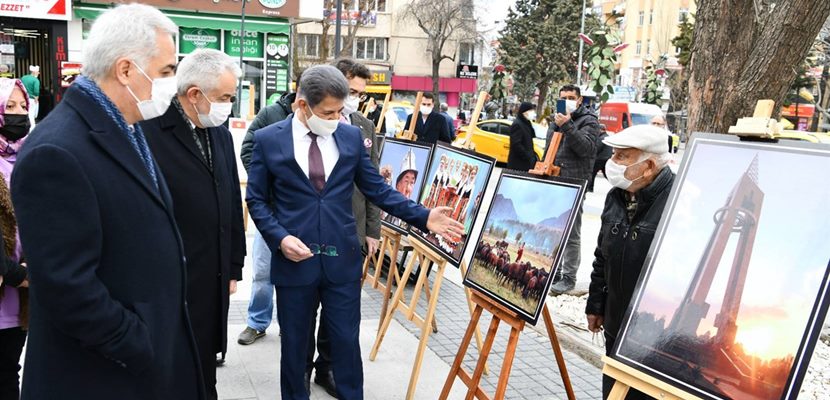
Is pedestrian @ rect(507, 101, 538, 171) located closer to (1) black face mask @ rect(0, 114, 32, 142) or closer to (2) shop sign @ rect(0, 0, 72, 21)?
(1) black face mask @ rect(0, 114, 32, 142)

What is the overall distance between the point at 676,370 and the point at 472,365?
2699 millimetres

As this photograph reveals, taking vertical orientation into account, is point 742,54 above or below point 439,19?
below

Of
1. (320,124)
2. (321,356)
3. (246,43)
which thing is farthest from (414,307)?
(246,43)

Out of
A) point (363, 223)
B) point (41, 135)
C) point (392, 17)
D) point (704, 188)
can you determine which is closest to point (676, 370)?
point (704, 188)

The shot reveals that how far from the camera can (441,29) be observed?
47.5m

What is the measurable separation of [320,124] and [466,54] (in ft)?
177

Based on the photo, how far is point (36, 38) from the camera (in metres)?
21.8

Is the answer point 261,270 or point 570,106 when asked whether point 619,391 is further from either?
point 570,106

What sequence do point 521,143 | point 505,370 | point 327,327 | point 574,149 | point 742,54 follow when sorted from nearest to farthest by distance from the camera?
point 505,370 < point 327,327 < point 742,54 < point 574,149 < point 521,143

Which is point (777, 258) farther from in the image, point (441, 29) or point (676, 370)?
point (441, 29)

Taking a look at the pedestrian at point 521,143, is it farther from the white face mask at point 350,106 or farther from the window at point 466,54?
the window at point 466,54

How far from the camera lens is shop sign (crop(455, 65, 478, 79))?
169ft

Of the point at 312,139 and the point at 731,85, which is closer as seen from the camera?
the point at 312,139

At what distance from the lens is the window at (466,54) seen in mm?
54312
